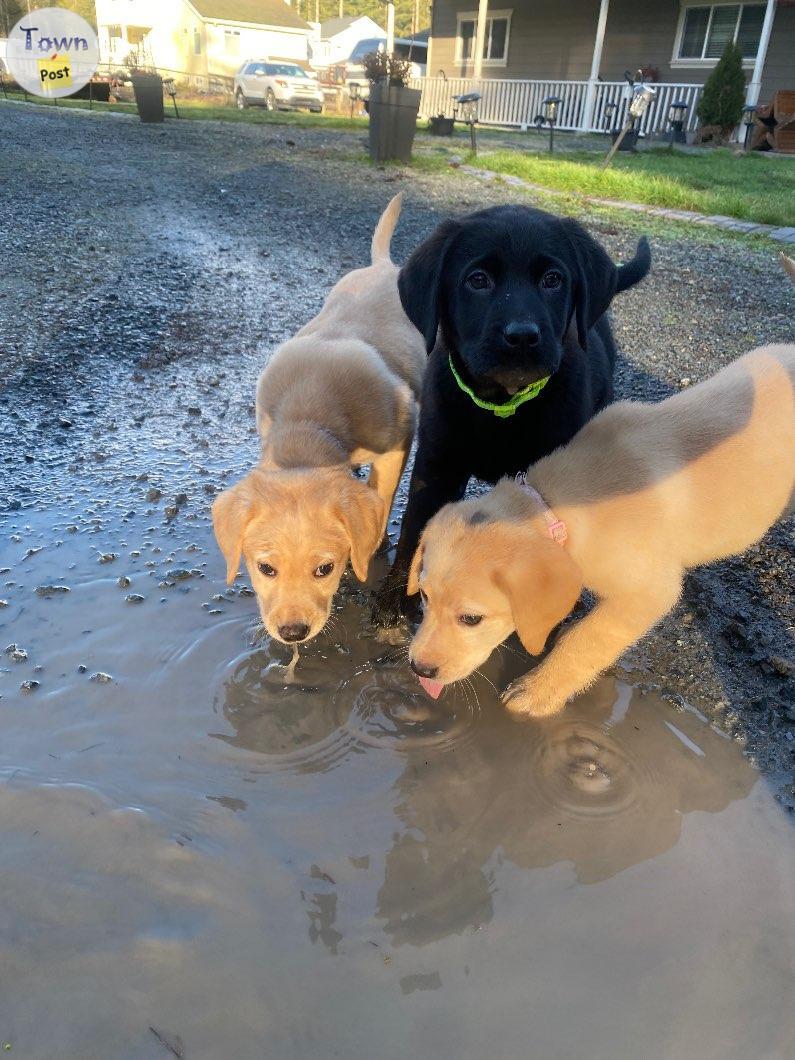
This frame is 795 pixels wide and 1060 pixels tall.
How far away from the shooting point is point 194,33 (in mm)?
53562

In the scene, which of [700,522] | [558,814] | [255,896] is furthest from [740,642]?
[255,896]

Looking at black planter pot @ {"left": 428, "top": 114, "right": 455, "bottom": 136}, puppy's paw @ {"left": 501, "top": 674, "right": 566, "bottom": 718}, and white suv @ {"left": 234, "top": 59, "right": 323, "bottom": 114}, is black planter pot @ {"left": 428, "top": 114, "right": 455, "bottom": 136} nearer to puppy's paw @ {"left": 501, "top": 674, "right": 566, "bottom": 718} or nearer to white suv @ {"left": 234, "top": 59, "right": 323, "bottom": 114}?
white suv @ {"left": 234, "top": 59, "right": 323, "bottom": 114}

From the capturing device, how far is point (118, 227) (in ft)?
28.8

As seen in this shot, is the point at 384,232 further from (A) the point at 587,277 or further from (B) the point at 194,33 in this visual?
(B) the point at 194,33

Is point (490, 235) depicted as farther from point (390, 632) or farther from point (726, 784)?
point (726, 784)

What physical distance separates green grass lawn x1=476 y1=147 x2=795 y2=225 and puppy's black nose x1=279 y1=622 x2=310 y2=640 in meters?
9.29

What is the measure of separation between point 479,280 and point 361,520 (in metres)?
1.10

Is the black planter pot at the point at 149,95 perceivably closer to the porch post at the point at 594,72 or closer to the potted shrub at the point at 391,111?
the potted shrub at the point at 391,111

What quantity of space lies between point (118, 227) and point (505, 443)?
23.7 ft

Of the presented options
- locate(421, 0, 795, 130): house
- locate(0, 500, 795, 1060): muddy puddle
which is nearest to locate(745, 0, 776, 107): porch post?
locate(421, 0, 795, 130): house

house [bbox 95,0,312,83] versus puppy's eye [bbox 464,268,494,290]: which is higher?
house [bbox 95,0,312,83]

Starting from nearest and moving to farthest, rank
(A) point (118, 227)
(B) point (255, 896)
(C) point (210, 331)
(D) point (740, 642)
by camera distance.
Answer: (B) point (255, 896) → (D) point (740, 642) → (C) point (210, 331) → (A) point (118, 227)

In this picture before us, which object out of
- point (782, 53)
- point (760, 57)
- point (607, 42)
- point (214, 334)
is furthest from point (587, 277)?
point (607, 42)

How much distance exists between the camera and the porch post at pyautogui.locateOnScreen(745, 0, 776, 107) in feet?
65.2
